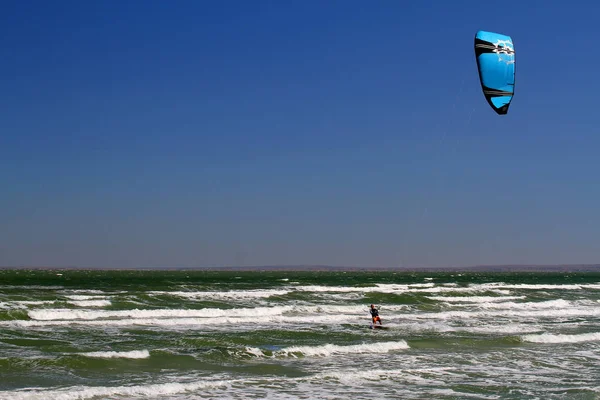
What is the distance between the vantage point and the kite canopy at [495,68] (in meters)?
15.9

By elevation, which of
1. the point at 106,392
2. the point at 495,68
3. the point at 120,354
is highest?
the point at 495,68

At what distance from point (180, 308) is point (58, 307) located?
493 centimetres

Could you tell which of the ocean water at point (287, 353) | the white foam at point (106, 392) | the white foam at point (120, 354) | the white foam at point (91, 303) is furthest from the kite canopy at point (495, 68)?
the white foam at point (91, 303)

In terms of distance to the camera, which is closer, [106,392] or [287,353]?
[106,392]

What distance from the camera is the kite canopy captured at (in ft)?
52.1

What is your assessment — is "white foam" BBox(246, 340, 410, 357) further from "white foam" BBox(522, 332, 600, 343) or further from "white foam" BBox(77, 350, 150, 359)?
"white foam" BBox(522, 332, 600, 343)

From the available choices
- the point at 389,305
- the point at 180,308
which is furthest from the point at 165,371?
the point at 389,305

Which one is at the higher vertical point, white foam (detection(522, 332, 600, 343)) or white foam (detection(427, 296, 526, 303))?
white foam (detection(427, 296, 526, 303))

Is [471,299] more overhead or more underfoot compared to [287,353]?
more overhead

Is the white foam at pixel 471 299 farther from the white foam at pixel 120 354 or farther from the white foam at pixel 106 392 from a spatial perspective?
the white foam at pixel 106 392

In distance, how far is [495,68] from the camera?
634 inches

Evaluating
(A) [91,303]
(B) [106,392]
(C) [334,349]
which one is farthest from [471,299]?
(B) [106,392]

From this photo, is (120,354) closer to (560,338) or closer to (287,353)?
(287,353)

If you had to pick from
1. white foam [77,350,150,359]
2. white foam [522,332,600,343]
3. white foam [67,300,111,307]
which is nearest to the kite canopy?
white foam [522,332,600,343]
